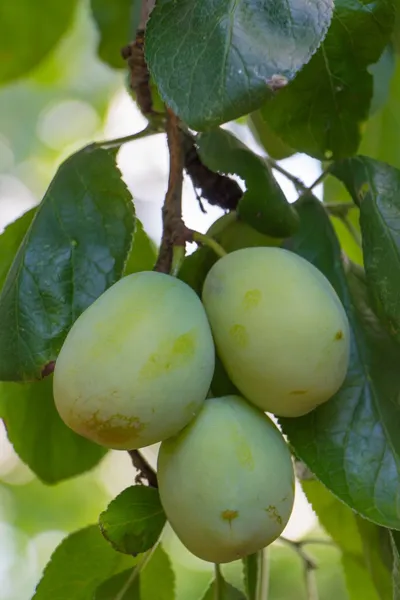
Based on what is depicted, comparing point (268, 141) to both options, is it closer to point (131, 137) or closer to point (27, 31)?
point (131, 137)

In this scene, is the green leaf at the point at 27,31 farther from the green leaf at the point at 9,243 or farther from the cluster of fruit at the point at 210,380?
the cluster of fruit at the point at 210,380

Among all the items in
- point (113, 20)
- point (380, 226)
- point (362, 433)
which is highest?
point (113, 20)

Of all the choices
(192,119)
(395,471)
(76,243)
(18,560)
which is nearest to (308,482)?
(395,471)

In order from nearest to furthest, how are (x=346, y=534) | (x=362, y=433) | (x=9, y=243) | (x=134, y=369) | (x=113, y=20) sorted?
1. (x=134, y=369)
2. (x=362, y=433)
3. (x=9, y=243)
4. (x=346, y=534)
5. (x=113, y=20)

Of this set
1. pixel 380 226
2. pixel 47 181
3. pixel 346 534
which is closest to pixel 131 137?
pixel 380 226

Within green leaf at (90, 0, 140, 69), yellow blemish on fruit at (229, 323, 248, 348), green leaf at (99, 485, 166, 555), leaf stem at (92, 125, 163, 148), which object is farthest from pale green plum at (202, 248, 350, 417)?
green leaf at (90, 0, 140, 69)

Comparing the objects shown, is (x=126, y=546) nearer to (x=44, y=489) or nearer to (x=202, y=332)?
(x=202, y=332)

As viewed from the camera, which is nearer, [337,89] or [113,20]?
[337,89]
